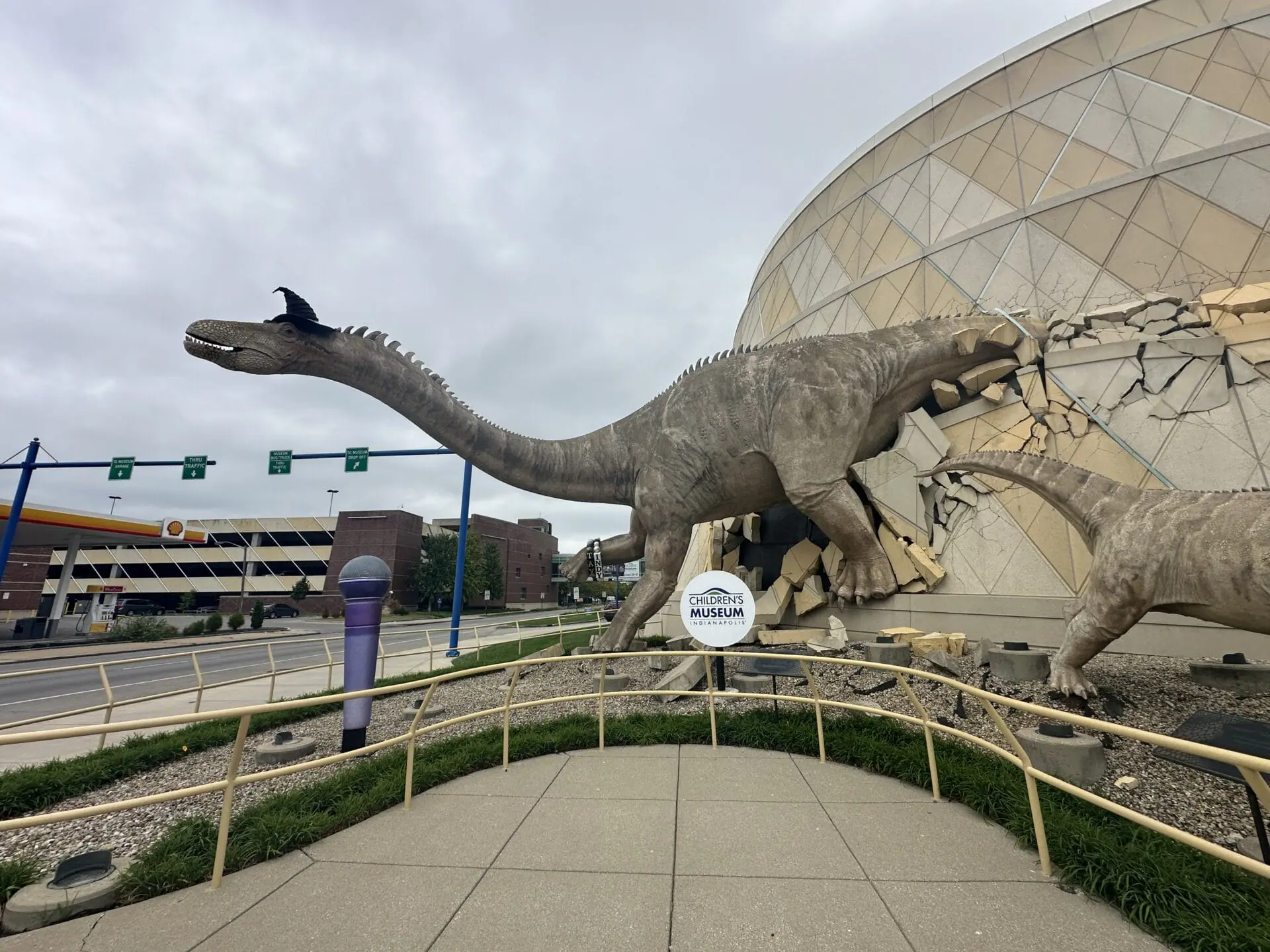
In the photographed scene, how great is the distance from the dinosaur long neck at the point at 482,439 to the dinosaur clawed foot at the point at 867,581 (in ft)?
12.2

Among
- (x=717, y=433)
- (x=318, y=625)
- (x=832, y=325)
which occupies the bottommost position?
(x=318, y=625)

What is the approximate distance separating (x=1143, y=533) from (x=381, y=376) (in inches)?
333

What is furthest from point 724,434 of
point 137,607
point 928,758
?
point 137,607

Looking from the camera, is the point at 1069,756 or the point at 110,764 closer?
the point at 1069,756

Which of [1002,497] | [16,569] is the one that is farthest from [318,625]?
[1002,497]

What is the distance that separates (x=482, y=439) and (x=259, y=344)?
3.10 metres

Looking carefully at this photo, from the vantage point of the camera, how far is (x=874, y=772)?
15.3ft

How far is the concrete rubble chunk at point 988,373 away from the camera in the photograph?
9.21 metres

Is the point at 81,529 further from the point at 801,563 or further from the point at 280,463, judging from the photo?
the point at 801,563

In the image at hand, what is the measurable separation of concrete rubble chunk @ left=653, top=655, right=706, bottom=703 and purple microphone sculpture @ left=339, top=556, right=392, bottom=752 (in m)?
3.43

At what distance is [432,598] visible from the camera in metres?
51.5

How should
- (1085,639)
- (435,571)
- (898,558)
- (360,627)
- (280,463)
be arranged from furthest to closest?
(435,571), (280,463), (898,558), (360,627), (1085,639)

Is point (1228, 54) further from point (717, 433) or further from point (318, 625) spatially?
point (318, 625)

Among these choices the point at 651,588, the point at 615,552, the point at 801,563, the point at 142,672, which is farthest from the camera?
the point at 142,672
